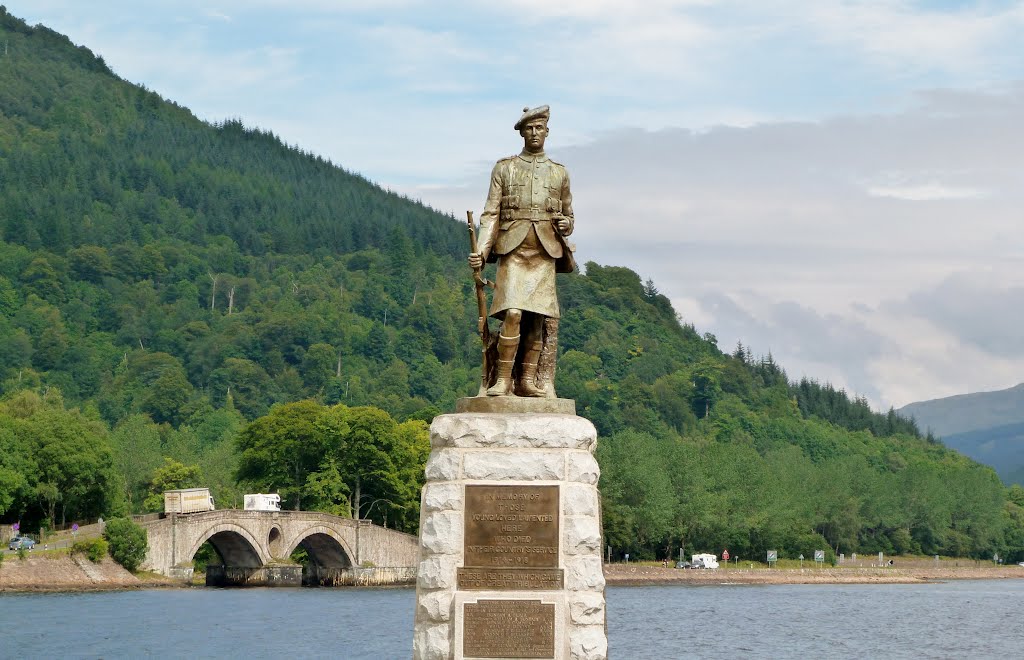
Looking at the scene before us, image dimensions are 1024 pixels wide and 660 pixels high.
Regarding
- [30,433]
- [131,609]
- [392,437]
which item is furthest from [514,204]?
[392,437]

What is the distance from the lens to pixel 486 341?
25.3 m

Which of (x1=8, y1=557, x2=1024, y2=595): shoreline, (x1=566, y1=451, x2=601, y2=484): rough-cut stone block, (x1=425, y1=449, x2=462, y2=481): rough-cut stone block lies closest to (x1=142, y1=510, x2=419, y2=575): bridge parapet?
(x1=8, y1=557, x2=1024, y2=595): shoreline

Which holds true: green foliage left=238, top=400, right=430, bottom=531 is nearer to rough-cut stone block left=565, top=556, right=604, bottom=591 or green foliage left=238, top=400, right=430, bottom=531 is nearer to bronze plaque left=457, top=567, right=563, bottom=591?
bronze plaque left=457, top=567, right=563, bottom=591

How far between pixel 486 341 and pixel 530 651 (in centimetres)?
437

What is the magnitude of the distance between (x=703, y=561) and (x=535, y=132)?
4348 inches

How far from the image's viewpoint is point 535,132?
25234 millimetres

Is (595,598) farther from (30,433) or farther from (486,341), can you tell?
(30,433)

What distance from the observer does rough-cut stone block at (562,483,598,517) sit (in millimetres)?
23719

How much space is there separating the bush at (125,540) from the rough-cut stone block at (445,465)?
2944 inches

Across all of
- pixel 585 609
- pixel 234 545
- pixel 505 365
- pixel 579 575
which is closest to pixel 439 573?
pixel 579 575

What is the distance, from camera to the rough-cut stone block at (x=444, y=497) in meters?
23.8

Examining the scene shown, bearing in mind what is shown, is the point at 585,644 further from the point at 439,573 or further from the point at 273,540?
the point at 273,540

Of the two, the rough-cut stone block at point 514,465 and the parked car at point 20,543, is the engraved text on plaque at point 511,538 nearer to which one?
the rough-cut stone block at point 514,465

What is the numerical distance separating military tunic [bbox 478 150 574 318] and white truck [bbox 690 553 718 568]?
4300 inches
